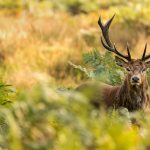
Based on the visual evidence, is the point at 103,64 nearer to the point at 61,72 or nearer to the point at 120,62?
the point at 120,62

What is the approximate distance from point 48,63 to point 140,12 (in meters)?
5.22

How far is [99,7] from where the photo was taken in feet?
82.0

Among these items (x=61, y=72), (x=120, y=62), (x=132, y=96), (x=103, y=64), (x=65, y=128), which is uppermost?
(x=65, y=128)

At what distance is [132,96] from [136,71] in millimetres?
409

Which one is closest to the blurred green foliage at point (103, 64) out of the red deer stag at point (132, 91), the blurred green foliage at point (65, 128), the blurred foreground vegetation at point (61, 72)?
the blurred foreground vegetation at point (61, 72)

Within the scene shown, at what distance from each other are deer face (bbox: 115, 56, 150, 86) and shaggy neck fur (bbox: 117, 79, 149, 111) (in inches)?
4.7

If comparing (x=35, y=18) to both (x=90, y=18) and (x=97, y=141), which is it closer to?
(x=90, y=18)

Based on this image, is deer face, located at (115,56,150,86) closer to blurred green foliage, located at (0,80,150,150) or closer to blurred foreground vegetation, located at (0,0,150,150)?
blurred foreground vegetation, located at (0,0,150,150)

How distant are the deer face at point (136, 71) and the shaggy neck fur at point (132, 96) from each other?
0.39 feet

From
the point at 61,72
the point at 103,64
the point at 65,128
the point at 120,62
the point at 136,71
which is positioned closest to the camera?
the point at 65,128

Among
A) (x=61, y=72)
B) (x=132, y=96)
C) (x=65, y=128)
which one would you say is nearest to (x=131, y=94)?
(x=132, y=96)

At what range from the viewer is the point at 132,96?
9117mm

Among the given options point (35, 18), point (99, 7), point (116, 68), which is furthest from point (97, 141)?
point (99, 7)

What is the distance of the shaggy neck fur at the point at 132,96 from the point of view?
903cm
